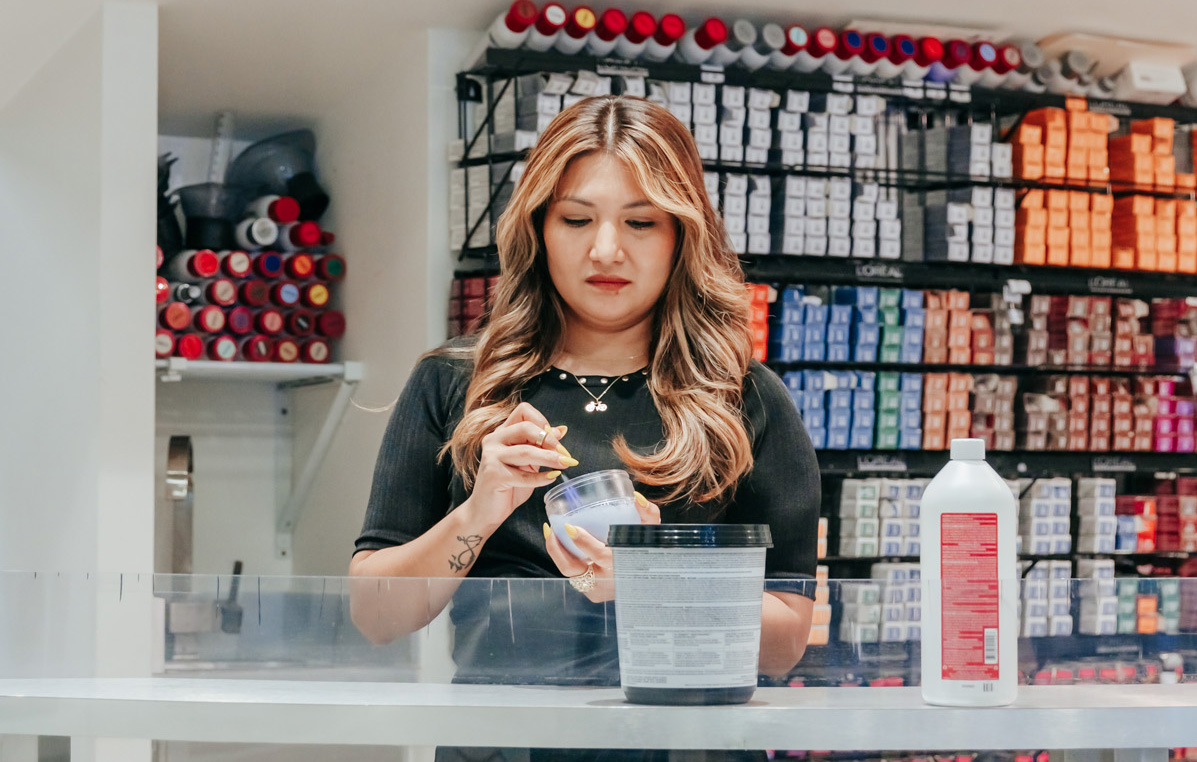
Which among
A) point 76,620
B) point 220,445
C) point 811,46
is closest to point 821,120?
point 811,46

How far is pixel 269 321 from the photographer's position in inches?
198

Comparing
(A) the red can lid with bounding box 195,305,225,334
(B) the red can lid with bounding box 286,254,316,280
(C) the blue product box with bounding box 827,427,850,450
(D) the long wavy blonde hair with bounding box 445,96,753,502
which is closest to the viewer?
(D) the long wavy blonde hair with bounding box 445,96,753,502

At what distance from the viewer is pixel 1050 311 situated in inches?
180

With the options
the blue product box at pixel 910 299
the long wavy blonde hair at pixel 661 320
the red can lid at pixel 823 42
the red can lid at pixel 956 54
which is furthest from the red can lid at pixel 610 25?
the long wavy blonde hair at pixel 661 320

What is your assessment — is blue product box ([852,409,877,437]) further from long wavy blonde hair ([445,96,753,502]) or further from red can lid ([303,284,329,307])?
long wavy blonde hair ([445,96,753,502])

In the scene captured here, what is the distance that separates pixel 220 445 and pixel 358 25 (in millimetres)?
2080

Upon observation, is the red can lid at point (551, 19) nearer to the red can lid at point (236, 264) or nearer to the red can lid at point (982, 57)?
the red can lid at point (982, 57)

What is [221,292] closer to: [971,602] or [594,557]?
[594,557]

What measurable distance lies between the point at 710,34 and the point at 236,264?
1.99 metres

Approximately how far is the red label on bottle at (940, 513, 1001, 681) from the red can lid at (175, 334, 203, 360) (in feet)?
13.8

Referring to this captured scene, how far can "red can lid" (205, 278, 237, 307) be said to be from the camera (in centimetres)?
490

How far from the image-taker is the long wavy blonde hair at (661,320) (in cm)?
150

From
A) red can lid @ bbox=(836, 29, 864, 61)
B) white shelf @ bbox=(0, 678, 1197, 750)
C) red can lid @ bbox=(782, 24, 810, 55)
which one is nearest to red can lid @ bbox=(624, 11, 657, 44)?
red can lid @ bbox=(782, 24, 810, 55)

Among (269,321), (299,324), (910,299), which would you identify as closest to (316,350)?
(299,324)
